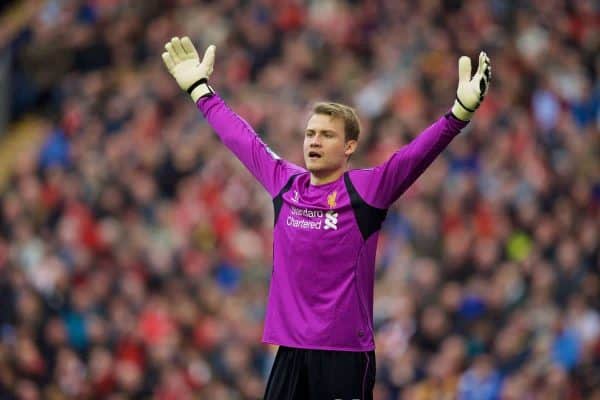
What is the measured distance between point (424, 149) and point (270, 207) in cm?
1002

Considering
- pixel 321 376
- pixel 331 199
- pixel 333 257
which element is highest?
pixel 331 199

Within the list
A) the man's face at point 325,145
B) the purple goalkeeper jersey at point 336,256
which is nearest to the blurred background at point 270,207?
the purple goalkeeper jersey at point 336,256

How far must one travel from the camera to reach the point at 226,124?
328 inches

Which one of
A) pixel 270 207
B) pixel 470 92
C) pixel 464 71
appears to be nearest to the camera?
pixel 470 92

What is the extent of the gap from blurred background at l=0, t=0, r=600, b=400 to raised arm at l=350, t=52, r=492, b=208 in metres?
6.11

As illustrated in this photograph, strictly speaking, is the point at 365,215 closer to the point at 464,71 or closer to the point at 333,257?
the point at 333,257

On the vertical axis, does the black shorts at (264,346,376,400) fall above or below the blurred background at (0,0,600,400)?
below

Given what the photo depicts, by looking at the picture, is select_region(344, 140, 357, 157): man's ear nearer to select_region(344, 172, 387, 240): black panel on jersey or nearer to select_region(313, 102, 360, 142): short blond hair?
select_region(313, 102, 360, 142): short blond hair

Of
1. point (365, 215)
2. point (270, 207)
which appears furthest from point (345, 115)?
point (270, 207)

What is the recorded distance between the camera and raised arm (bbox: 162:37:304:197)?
322 inches

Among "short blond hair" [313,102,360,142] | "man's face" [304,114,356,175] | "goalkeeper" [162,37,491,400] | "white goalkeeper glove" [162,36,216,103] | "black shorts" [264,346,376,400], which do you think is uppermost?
"white goalkeeper glove" [162,36,216,103]

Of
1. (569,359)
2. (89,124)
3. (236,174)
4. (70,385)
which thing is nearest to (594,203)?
(569,359)

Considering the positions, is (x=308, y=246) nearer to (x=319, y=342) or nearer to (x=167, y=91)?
(x=319, y=342)

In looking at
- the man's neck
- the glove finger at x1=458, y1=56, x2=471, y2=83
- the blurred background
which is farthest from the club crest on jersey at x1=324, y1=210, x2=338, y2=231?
the blurred background
